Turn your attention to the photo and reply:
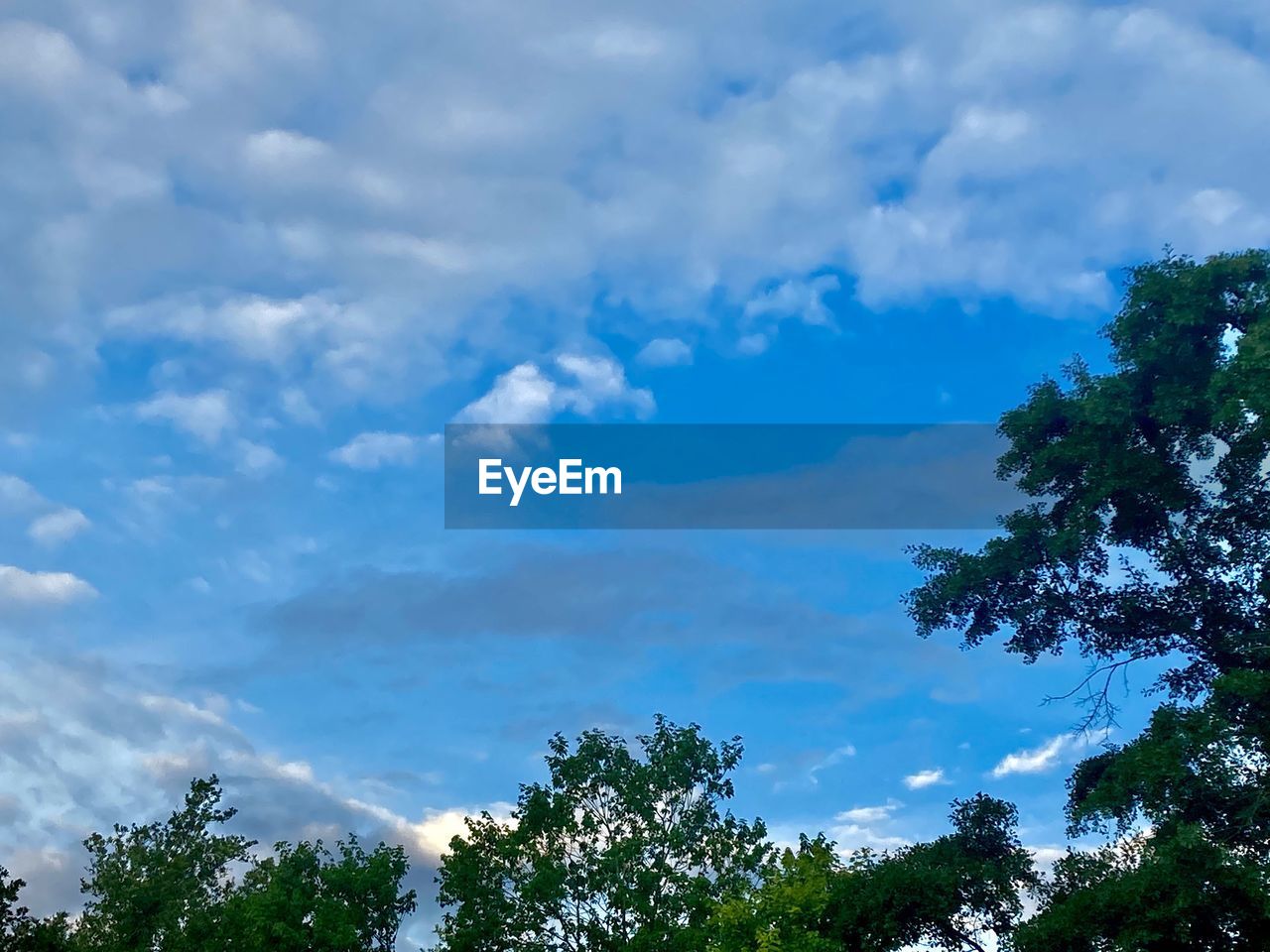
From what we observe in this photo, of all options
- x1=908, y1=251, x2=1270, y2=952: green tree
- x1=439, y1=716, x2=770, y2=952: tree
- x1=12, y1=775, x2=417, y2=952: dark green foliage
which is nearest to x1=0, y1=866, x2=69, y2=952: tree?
x1=12, y1=775, x2=417, y2=952: dark green foliage

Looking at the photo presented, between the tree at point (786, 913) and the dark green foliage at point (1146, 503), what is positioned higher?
the dark green foliage at point (1146, 503)

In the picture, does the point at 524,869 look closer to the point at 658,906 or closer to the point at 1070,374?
the point at 658,906

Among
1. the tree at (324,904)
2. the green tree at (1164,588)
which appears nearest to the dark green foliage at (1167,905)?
the green tree at (1164,588)

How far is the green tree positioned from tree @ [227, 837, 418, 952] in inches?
841

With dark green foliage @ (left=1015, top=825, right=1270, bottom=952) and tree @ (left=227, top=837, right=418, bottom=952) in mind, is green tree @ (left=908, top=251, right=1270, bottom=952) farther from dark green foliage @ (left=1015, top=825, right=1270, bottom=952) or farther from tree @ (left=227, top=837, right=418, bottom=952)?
tree @ (left=227, top=837, right=418, bottom=952)

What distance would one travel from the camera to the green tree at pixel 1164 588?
74.1ft

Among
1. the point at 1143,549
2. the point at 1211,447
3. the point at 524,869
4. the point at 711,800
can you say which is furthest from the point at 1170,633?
the point at 524,869

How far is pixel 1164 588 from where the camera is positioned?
28.2 m

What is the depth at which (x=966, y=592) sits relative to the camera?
29.2 meters

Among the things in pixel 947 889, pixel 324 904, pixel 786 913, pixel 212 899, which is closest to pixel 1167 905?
pixel 947 889

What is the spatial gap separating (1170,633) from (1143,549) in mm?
2134

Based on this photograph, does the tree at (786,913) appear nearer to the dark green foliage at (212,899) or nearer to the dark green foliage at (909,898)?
the dark green foliage at (909,898)

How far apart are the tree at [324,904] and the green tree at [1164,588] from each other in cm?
2136

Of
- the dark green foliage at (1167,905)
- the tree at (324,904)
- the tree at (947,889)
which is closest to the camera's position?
the dark green foliage at (1167,905)
